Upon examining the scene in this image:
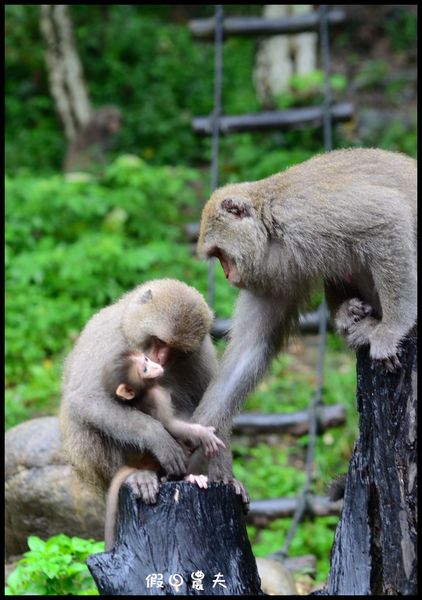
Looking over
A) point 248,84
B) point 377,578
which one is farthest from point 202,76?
point 377,578

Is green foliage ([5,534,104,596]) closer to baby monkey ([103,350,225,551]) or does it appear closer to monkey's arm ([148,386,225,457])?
baby monkey ([103,350,225,551])

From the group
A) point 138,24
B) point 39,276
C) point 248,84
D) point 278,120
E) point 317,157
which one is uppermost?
point 138,24

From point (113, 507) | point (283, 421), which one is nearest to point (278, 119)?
point (283, 421)

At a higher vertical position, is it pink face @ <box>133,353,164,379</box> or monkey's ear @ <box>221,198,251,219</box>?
monkey's ear @ <box>221,198,251,219</box>

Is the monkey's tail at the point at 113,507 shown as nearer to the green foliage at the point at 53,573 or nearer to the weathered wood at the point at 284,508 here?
the green foliage at the point at 53,573

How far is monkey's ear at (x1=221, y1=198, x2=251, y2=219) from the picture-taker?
513 centimetres

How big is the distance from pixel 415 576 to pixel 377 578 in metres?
0.27

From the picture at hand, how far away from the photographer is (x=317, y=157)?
17.5 ft

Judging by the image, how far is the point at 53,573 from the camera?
510cm

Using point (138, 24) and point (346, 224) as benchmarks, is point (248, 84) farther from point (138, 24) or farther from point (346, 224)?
point (346, 224)

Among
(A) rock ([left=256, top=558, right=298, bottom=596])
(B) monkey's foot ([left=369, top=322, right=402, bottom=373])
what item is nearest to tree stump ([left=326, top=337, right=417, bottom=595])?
(B) monkey's foot ([left=369, top=322, right=402, bottom=373])

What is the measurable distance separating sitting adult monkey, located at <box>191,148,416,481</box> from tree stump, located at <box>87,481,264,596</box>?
1.58ft

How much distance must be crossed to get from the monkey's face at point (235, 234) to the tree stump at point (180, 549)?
1197 mm

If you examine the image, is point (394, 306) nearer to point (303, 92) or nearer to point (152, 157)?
point (303, 92)
